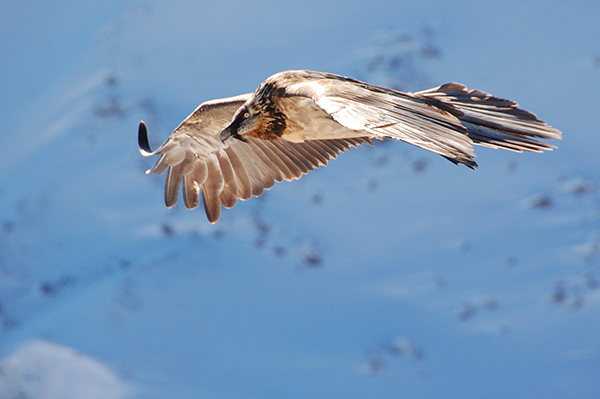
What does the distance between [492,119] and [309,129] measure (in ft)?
3.31

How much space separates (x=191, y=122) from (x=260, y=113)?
0.90 m

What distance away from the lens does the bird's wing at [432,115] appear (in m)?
2.92

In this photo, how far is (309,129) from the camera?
13.7 feet

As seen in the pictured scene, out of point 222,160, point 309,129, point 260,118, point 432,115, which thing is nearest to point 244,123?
point 260,118

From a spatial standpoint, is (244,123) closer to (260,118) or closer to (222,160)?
(260,118)

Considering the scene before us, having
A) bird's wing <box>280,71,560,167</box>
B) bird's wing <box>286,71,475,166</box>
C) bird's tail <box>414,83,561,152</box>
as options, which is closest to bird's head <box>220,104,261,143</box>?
bird's wing <box>280,71,560,167</box>

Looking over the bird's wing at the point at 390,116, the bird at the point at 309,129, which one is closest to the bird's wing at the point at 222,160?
the bird at the point at 309,129

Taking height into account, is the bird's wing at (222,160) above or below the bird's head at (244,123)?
above

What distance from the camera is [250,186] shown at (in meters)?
4.91

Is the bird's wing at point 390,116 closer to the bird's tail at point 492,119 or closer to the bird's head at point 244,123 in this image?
the bird's tail at point 492,119

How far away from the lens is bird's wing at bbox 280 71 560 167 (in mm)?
2918

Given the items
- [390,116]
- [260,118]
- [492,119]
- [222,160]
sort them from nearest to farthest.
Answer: [390,116]
[492,119]
[260,118]
[222,160]

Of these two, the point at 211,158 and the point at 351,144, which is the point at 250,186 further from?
the point at 351,144

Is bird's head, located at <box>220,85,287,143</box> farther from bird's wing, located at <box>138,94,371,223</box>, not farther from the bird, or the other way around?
bird's wing, located at <box>138,94,371,223</box>
